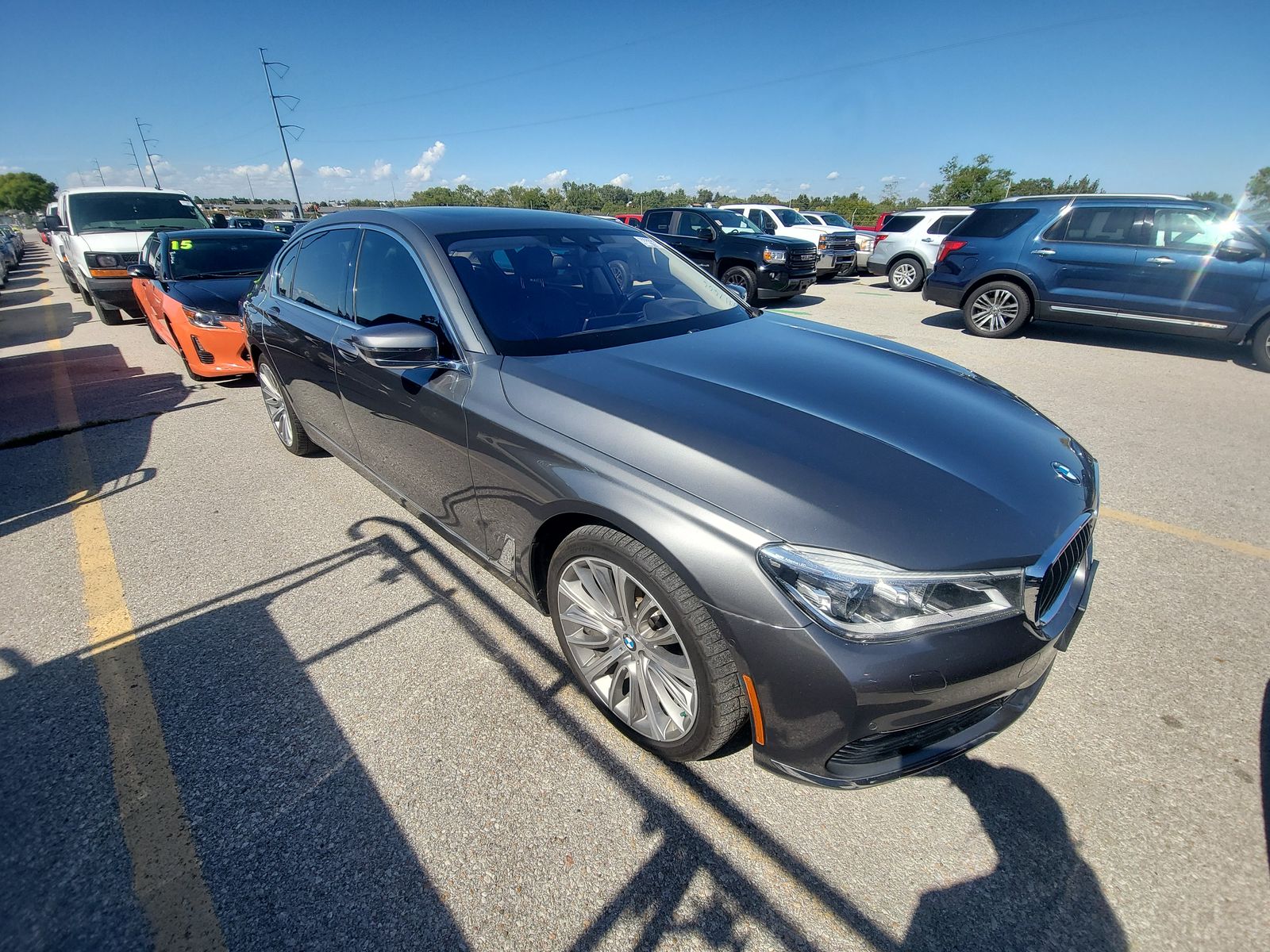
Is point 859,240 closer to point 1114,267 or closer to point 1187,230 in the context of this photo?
point 1114,267

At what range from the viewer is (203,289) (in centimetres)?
600

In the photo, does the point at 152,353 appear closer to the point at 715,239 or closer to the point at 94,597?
the point at 94,597

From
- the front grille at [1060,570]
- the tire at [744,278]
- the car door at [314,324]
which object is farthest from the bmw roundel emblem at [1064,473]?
the tire at [744,278]

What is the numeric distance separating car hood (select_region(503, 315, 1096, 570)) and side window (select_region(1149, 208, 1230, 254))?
22.3ft

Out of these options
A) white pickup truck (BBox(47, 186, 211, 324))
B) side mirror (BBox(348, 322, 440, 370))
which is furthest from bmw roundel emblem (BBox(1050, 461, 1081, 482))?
white pickup truck (BBox(47, 186, 211, 324))

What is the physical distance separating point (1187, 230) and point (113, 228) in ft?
50.4

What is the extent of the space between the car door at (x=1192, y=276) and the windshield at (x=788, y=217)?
967cm

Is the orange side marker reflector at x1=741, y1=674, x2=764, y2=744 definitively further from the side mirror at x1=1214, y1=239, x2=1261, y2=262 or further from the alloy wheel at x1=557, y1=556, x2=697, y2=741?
the side mirror at x1=1214, y1=239, x2=1261, y2=262

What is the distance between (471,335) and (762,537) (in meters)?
1.43

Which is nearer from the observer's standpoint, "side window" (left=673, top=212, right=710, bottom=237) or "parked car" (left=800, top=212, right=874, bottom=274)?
"side window" (left=673, top=212, right=710, bottom=237)

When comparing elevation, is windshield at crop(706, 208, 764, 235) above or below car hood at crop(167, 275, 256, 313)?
above

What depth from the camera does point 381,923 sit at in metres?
1.51

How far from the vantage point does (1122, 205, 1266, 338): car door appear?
6504 mm

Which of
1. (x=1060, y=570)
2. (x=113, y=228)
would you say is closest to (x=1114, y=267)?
(x=1060, y=570)
